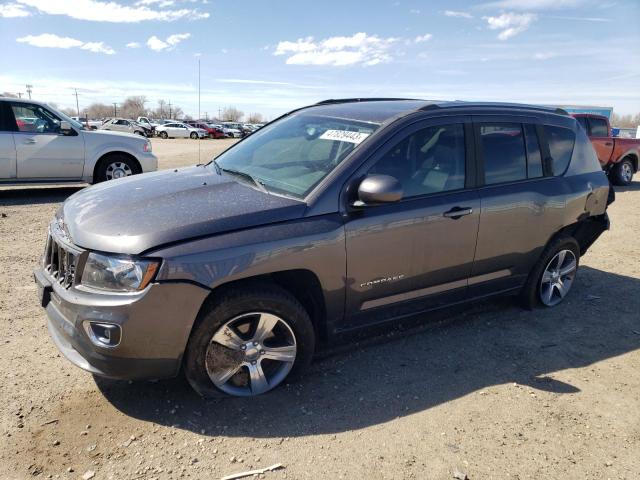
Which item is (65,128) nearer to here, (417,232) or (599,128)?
(417,232)

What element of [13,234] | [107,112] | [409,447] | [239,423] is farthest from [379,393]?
[107,112]

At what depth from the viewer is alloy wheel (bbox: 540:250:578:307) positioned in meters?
4.67

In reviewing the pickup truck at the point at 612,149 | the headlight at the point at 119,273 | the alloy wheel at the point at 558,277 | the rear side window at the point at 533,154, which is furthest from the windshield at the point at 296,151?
the pickup truck at the point at 612,149

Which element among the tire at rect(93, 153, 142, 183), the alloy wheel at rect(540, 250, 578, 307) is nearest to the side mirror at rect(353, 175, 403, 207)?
the alloy wheel at rect(540, 250, 578, 307)

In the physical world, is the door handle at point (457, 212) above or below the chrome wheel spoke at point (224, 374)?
above

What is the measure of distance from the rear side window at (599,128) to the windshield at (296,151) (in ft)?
37.8

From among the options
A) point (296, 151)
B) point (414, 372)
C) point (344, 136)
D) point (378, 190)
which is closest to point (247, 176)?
point (296, 151)

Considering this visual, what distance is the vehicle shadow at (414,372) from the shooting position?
2.95m

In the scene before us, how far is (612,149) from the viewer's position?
13359mm

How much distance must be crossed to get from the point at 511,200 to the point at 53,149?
8235 millimetres

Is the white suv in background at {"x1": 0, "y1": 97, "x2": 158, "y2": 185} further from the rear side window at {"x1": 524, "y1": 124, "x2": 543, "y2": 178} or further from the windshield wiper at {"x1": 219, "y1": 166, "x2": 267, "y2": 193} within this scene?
the rear side window at {"x1": 524, "y1": 124, "x2": 543, "y2": 178}

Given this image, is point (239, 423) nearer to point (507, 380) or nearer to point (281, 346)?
point (281, 346)

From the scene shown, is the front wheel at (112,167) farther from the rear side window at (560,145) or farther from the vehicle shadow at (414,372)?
the rear side window at (560,145)

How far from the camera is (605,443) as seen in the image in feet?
9.39
